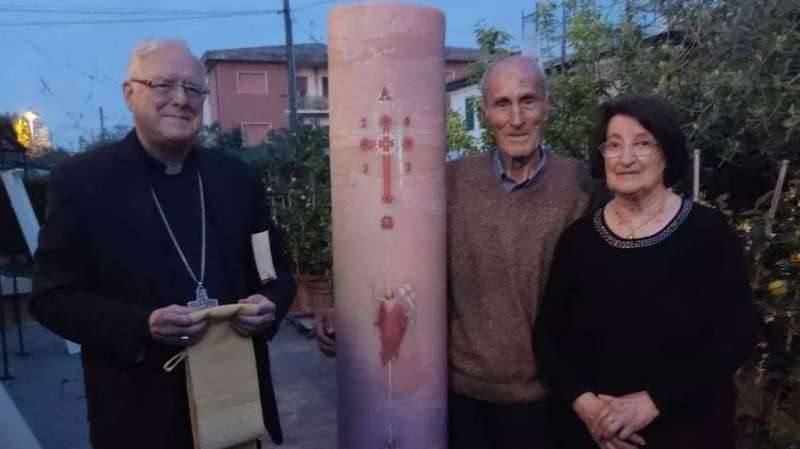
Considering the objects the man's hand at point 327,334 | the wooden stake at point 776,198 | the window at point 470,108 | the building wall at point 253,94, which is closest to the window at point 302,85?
the building wall at point 253,94

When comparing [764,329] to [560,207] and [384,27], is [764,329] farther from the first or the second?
[384,27]

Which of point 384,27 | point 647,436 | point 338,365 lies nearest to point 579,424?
point 647,436

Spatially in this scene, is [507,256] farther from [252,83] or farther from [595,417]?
[252,83]

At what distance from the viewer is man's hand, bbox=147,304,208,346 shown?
5.95 feet

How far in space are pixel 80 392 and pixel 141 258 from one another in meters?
4.54

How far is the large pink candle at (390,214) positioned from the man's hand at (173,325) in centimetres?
51

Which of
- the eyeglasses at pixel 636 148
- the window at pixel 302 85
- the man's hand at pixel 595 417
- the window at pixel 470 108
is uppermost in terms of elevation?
A: the window at pixel 302 85

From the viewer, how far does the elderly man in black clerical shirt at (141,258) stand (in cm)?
190

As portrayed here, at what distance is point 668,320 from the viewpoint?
6.34 feet

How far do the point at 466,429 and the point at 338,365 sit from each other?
45 centimetres

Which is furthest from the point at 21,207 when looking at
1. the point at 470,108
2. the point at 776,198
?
the point at 776,198

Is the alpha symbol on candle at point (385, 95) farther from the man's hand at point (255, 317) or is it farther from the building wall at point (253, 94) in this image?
the building wall at point (253, 94)

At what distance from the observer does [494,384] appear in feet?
7.16

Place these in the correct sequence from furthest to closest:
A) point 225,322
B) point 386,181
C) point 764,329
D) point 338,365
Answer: point 764,329, point 338,365, point 386,181, point 225,322
